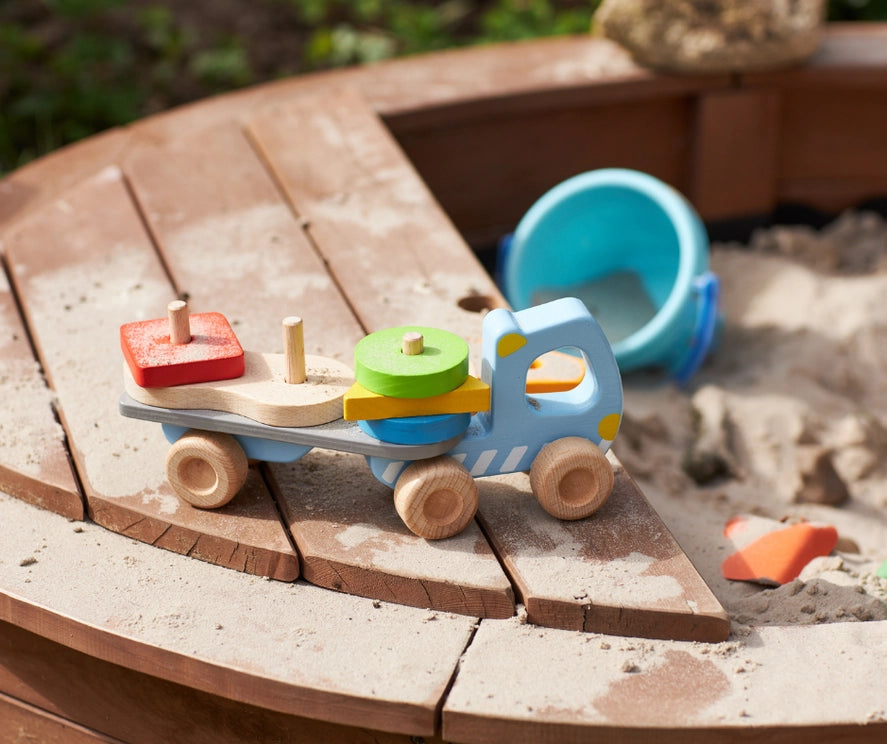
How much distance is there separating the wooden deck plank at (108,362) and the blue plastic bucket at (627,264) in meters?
1.01

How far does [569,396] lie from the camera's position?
5.12 ft

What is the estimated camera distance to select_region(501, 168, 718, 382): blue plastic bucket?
8.72 ft

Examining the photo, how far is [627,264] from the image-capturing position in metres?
3.05

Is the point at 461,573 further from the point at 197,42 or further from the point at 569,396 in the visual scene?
the point at 197,42

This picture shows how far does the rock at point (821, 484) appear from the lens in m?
2.26

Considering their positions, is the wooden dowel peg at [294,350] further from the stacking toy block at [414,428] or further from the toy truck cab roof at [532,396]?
the toy truck cab roof at [532,396]

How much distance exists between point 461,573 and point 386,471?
0.55ft

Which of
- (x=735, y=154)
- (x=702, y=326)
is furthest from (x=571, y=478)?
(x=735, y=154)

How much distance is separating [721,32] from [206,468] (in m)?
2.11

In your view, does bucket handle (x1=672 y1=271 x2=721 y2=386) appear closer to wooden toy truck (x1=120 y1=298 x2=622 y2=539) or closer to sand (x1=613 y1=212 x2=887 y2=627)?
sand (x1=613 y1=212 x2=887 y2=627)

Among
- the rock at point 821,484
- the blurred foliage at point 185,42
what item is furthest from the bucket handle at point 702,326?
the blurred foliage at point 185,42

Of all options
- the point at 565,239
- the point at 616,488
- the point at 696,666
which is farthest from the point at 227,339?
the point at 565,239

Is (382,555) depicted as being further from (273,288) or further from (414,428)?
(273,288)

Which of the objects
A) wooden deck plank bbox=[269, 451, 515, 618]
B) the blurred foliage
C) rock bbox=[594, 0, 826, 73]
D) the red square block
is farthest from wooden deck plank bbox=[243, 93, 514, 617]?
the blurred foliage
